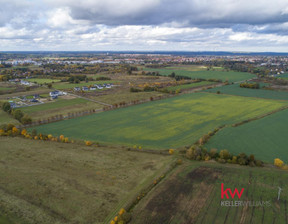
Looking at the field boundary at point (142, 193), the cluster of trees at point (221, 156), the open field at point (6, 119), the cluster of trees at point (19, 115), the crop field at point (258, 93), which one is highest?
the crop field at point (258, 93)

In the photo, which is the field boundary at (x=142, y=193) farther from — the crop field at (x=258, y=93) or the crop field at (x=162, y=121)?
the crop field at (x=258, y=93)

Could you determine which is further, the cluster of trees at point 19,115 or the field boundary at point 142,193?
the cluster of trees at point 19,115

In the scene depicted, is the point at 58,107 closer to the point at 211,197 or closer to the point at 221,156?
the point at 221,156

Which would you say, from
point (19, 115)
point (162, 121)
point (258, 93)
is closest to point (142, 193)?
point (162, 121)

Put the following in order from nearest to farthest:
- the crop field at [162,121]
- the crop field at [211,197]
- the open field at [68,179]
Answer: the crop field at [211,197], the open field at [68,179], the crop field at [162,121]

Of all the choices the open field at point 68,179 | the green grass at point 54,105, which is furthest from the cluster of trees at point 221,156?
the green grass at point 54,105
